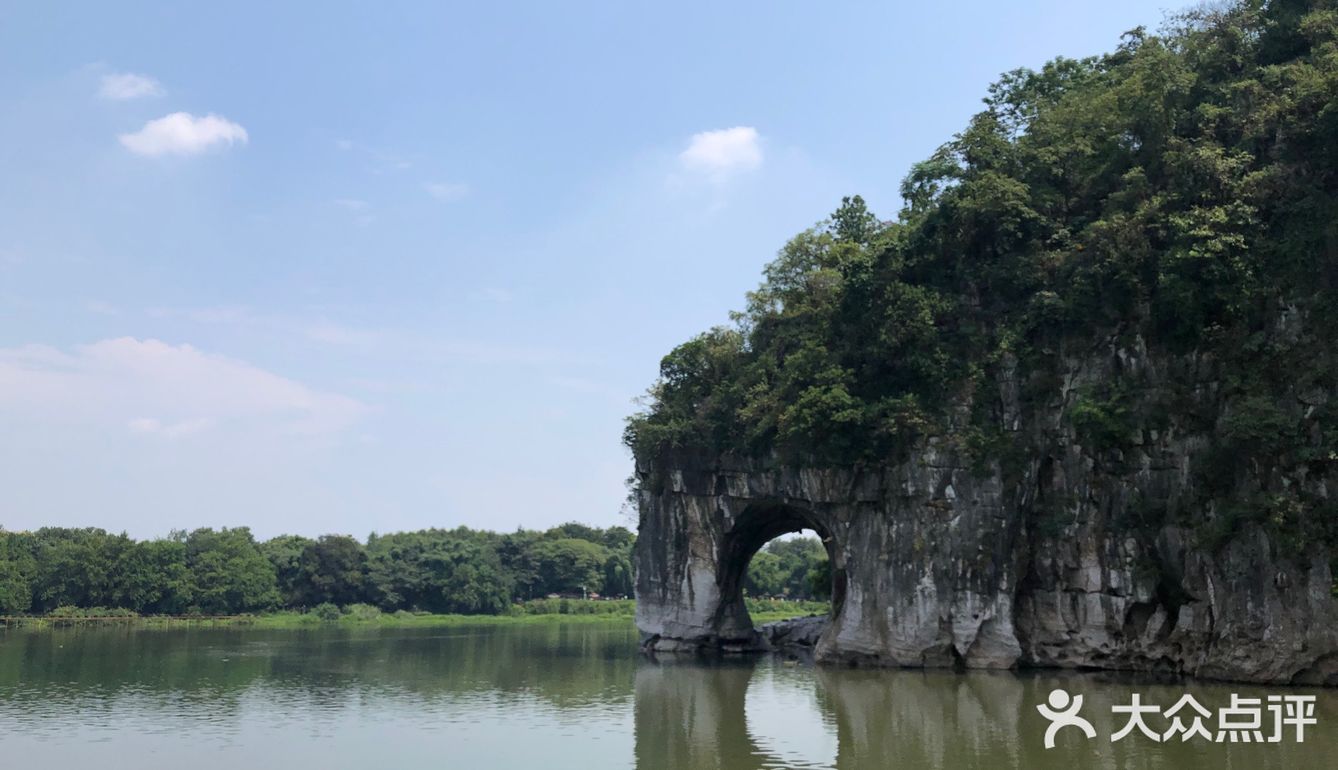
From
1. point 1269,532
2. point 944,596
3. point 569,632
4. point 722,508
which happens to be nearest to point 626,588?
point 569,632

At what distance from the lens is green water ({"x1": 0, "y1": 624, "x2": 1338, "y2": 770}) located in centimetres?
1366

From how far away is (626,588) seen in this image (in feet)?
231

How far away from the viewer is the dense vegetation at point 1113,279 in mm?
18703

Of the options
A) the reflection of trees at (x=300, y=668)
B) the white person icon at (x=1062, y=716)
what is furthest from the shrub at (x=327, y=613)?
the white person icon at (x=1062, y=716)

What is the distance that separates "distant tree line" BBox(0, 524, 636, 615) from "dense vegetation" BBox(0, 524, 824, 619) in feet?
0.20

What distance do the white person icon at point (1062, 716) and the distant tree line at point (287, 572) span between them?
47958 mm

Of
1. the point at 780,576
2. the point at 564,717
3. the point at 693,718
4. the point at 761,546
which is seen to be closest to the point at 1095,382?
the point at 693,718

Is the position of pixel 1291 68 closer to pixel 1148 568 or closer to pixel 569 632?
pixel 1148 568

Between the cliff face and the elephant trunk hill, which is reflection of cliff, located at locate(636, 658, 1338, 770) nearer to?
the cliff face

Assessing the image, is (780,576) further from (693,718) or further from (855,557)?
(693,718)

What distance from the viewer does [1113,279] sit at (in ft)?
68.4

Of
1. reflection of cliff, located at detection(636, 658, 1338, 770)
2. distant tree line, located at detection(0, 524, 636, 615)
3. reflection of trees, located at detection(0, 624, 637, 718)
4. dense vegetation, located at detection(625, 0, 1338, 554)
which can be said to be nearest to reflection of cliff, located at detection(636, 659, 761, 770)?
reflection of cliff, located at detection(636, 658, 1338, 770)

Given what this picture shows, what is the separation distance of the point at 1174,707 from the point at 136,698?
18507mm

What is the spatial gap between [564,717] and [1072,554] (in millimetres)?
11016
